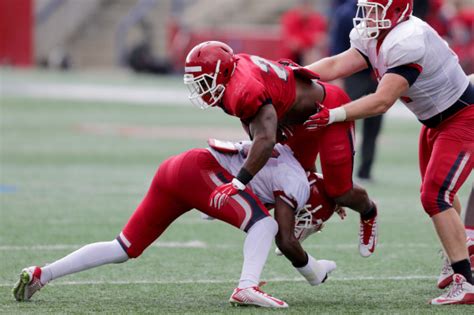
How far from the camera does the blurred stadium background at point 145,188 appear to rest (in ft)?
19.7

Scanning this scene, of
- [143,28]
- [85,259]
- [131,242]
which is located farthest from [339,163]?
[143,28]

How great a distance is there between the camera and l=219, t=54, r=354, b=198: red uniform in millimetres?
5418

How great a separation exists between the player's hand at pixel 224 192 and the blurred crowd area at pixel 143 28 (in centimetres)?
2220

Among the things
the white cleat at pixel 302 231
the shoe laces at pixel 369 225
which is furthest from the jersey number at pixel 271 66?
the shoe laces at pixel 369 225

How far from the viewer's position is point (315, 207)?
19.8ft

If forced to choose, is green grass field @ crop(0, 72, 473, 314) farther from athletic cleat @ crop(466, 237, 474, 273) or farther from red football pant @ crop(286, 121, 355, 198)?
red football pant @ crop(286, 121, 355, 198)

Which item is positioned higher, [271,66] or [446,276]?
[271,66]

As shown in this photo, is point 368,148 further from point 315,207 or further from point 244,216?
point 244,216

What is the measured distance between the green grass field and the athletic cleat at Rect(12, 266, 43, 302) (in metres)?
0.07

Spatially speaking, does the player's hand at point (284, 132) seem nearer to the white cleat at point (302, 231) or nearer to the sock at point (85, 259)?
the white cleat at point (302, 231)

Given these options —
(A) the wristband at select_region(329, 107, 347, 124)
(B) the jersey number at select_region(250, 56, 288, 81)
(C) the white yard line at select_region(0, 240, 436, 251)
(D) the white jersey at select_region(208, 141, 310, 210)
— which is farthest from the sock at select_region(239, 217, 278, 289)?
(C) the white yard line at select_region(0, 240, 436, 251)

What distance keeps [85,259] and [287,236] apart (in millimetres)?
1033

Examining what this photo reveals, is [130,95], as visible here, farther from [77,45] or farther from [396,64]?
[396,64]

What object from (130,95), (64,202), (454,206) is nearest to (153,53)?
(130,95)
